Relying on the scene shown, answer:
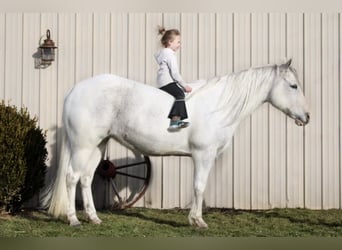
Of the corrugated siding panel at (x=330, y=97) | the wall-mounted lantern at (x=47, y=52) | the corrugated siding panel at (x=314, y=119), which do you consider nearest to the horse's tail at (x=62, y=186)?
the wall-mounted lantern at (x=47, y=52)

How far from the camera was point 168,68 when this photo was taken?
730 cm

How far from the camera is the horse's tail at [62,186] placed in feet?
25.1

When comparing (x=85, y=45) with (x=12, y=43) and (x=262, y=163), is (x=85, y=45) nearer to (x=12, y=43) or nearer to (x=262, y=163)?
(x=12, y=43)

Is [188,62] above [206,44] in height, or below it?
below

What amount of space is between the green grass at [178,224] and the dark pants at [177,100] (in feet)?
3.85

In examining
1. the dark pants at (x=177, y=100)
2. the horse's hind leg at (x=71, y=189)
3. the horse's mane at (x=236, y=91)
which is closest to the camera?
the dark pants at (x=177, y=100)

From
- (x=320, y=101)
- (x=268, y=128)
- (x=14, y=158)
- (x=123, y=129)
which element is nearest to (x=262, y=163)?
(x=268, y=128)

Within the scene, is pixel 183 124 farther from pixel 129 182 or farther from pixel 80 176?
pixel 129 182

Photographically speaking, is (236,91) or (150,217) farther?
(150,217)

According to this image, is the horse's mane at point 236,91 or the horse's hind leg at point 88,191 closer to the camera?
the horse's mane at point 236,91

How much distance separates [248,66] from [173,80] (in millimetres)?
1851

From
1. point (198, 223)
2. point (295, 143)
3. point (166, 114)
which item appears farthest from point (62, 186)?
point (295, 143)

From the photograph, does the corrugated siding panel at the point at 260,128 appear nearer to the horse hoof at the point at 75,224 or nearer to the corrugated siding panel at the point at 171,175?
the corrugated siding panel at the point at 171,175

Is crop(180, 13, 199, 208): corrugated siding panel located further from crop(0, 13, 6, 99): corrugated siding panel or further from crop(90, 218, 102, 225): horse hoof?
crop(0, 13, 6, 99): corrugated siding panel
